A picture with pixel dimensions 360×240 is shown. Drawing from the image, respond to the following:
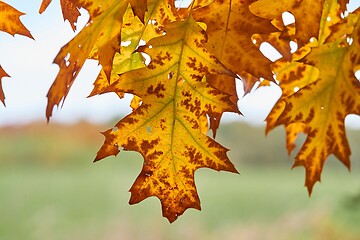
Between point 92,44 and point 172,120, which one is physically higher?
point 92,44

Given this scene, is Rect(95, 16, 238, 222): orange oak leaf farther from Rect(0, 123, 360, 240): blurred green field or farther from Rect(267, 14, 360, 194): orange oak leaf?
Rect(0, 123, 360, 240): blurred green field

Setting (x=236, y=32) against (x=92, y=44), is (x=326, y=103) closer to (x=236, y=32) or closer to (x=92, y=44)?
(x=236, y=32)

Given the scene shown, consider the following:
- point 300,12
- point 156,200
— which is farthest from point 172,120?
point 156,200

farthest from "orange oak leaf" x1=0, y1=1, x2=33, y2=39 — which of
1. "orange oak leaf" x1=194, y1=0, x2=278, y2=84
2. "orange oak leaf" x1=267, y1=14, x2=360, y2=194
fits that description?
"orange oak leaf" x1=267, y1=14, x2=360, y2=194

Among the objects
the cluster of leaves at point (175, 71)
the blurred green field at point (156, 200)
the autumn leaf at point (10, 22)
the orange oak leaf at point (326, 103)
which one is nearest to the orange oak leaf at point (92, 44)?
the cluster of leaves at point (175, 71)

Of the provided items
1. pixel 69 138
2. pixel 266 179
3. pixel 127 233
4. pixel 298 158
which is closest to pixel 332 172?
pixel 266 179

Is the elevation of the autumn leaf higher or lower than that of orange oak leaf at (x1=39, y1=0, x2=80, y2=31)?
higher

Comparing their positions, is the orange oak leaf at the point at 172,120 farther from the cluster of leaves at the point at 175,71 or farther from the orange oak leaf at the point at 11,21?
the orange oak leaf at the point at 11,21
